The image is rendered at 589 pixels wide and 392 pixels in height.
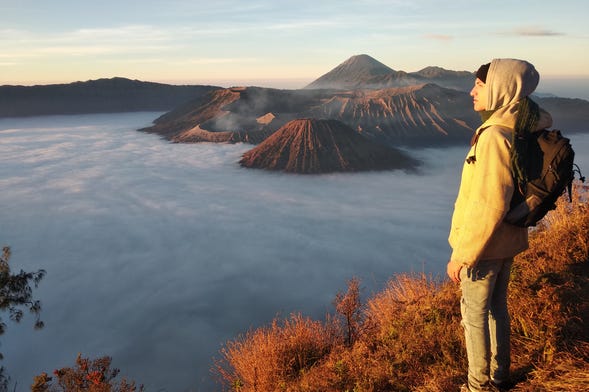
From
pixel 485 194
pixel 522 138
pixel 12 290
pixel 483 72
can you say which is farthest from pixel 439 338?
pixel 12 290

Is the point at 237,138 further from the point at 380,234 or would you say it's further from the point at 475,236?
the point at 475,236

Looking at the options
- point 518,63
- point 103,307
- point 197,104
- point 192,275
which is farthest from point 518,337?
point 197,104

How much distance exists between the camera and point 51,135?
132 meters

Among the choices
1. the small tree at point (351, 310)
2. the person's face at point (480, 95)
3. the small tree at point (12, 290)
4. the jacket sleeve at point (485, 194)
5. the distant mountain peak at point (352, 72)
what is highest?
the distant mountain peak at point (352, 72)

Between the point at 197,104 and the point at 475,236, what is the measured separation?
109 meters

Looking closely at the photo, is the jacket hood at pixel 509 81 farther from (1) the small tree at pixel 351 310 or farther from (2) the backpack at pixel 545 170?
(1) the small tree at pixel 351 310

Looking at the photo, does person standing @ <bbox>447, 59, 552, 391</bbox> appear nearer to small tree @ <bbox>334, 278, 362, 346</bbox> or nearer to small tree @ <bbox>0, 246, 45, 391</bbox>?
small tree @ <bbox>334, 278, 362, 346</bbox>

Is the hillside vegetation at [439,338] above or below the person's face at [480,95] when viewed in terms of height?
below

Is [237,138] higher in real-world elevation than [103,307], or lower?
higher

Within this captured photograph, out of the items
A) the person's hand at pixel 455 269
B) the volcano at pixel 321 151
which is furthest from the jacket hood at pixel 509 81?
the volcano at pixel 321 151

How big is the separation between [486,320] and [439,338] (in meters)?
1.69

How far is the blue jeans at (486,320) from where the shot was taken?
2350 mm

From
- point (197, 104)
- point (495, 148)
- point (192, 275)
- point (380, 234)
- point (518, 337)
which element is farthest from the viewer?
point (197, 104)

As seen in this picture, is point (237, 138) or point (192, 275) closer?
point (192, 275)
